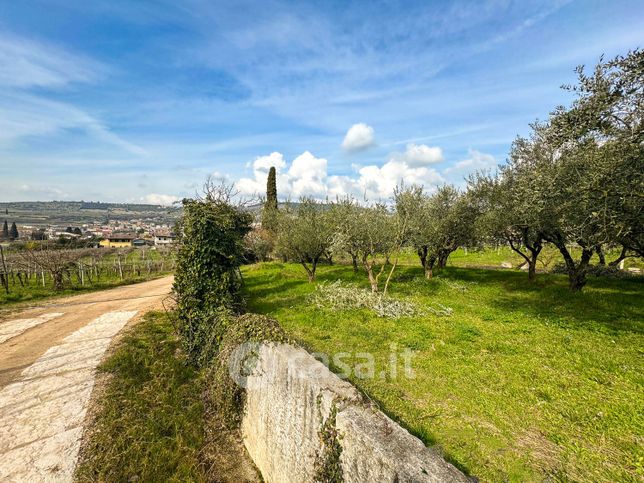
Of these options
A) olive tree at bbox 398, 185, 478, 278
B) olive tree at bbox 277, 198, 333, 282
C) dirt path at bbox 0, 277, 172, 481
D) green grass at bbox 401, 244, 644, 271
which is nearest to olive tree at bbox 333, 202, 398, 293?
olive tree at bbox 398, 185, 478, 278

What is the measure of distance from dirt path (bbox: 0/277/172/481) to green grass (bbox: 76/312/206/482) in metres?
0.43

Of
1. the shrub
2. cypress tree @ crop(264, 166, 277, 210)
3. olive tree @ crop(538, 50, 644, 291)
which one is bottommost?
the shrub

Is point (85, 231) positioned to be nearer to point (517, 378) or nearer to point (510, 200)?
point (510, 200)

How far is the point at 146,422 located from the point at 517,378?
824 cm

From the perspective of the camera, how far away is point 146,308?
15.0m

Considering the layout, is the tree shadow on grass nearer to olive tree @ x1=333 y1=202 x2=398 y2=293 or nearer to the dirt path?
Answer: olive tree @ x1=333 y1=202 x2=398 y2=293

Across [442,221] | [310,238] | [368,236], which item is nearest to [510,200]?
[442,221]

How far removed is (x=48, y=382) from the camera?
8008 millimetres

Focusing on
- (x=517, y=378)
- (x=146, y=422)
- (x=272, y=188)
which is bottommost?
(x=146, y=422)

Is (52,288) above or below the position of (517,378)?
below

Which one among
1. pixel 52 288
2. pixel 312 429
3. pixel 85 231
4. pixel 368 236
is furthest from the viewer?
pixel 85 231

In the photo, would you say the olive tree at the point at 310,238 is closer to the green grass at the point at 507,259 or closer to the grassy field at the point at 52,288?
the green grass at the point at 507,259

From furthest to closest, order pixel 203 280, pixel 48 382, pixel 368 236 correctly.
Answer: pixel 368 236, pixel 203 280, pixel 48 382

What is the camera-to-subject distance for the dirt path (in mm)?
5727
